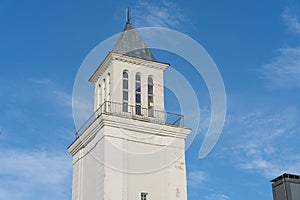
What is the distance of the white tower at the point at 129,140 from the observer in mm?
37219

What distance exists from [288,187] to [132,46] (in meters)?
18.8

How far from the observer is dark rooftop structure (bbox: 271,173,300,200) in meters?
28.6

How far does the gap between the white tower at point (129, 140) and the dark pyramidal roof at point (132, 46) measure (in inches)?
3.0

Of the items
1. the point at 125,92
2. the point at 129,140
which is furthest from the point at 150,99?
the point at 129,140

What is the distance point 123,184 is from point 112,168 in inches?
48.5

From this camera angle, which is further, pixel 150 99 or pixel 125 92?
pixel 150 99

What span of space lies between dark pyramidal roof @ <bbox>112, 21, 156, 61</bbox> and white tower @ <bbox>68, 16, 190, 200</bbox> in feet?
0.25

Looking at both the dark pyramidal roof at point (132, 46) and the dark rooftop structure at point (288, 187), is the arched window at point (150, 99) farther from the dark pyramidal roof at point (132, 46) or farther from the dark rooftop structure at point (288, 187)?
the dark rooftop structure at point (288, 187)

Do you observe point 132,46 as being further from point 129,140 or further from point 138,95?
point 129,140

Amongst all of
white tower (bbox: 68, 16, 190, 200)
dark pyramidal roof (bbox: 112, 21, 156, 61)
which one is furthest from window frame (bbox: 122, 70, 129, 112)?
dark pyramidal roof (bbox: 112, 21, 156, 61)

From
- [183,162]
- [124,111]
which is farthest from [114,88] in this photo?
[183,162]

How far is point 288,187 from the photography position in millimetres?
28625

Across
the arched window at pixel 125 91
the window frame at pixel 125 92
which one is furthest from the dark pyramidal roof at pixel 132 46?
the arched window at pixel 125 91

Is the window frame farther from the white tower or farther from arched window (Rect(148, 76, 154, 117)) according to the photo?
arched window (Rect(148, 76, 154, 117))
